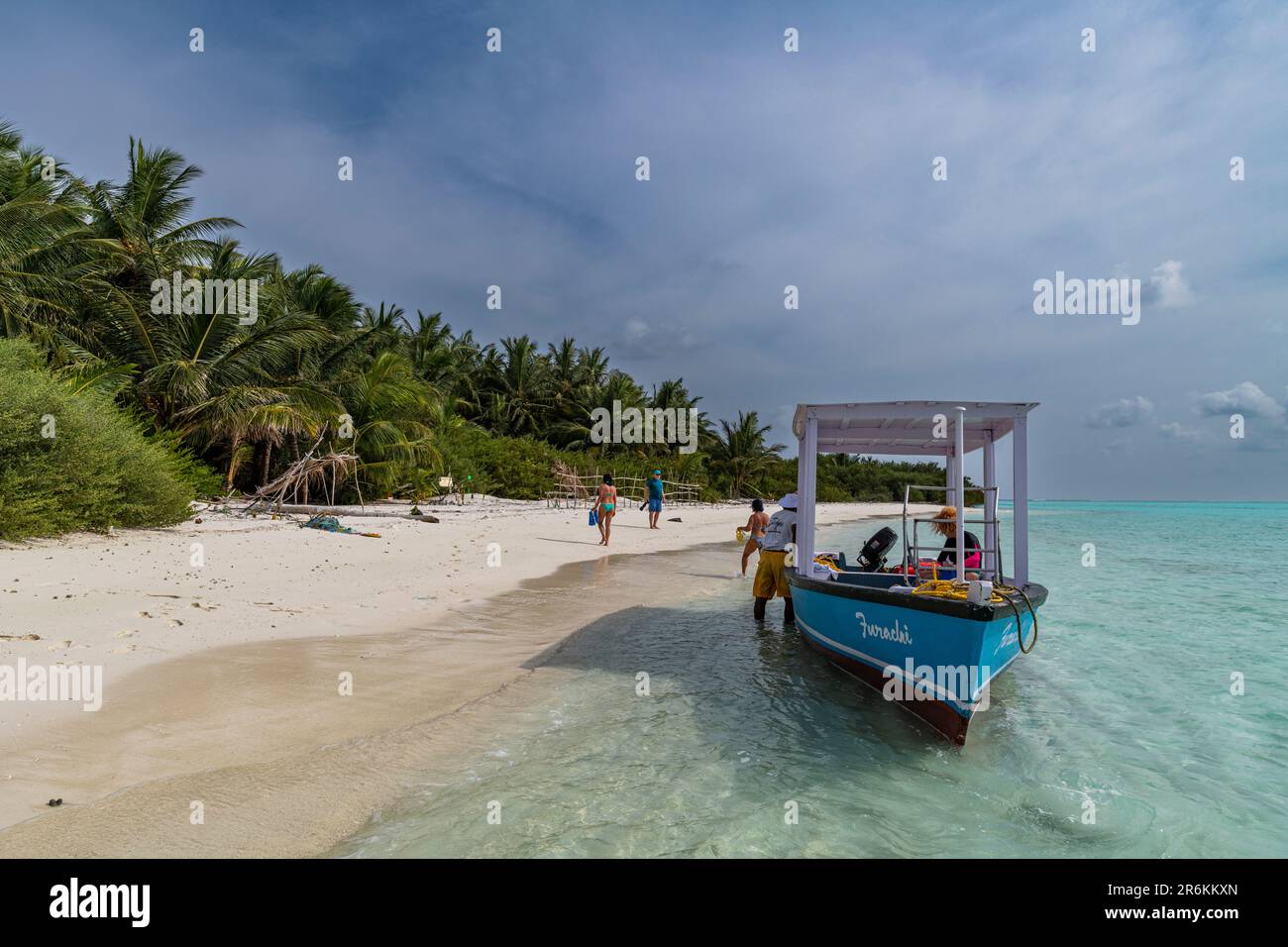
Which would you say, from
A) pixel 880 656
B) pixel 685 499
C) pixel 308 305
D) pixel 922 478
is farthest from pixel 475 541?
pixel 922 478

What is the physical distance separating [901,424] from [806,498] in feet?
4.68

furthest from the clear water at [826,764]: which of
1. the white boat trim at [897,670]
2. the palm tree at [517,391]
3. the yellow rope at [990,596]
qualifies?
the palm tree at [517,391]

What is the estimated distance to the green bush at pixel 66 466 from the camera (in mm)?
10055

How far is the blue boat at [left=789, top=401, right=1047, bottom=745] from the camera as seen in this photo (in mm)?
5145

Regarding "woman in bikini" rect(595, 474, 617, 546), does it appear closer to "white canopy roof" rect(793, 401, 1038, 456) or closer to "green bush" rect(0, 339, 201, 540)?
"green bush" rect(0, 339, 201, 540)

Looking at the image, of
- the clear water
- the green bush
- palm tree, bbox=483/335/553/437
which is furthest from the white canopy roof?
palm tree, bbox=483/335/553/437

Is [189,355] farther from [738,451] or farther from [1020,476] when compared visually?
[738,451]

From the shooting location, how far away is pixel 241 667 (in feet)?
19.7

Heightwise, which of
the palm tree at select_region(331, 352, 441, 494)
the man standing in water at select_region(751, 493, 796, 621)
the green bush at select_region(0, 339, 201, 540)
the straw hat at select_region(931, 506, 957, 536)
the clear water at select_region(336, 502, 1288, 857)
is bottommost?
the clear water at select_region(336, 502, 1288, 857)

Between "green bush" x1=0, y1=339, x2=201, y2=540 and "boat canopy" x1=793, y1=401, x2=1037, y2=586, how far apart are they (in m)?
11.0

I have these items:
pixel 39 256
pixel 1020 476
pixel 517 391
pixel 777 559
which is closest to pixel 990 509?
pixel 1020 476

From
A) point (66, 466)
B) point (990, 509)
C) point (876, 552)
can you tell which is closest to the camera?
point (990, 509)
